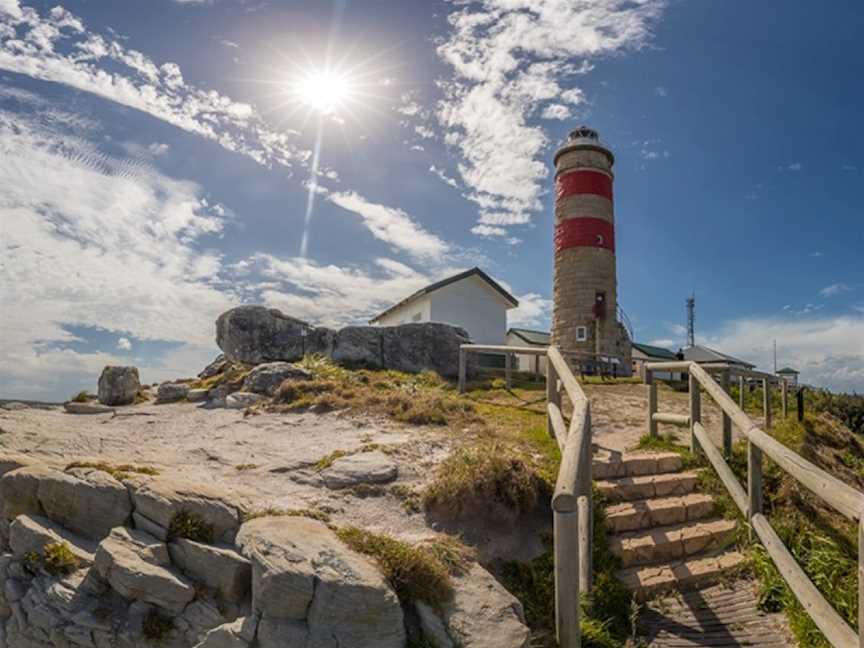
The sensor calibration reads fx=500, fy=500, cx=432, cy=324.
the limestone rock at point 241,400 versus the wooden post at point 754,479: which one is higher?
the limestone rock at point 241,400

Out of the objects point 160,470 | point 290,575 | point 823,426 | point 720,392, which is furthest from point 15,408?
point 823,426

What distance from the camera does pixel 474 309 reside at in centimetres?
2580

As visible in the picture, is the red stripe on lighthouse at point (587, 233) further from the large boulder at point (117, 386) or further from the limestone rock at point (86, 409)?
the limestone rock at point (86, 409)

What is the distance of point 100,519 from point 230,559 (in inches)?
64.4

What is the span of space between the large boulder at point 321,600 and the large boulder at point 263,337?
454 inches

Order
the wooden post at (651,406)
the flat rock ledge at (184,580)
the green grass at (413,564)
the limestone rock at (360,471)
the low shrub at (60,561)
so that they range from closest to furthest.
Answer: the flat rock ledge at (184,580), the green grass at (413,564), the low shrub at (60,561), the limestone rock at (360,471), the wooden post at (651,406)

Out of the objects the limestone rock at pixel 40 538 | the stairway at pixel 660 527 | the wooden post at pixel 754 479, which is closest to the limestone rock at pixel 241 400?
the limestone rock at pixel 40 538

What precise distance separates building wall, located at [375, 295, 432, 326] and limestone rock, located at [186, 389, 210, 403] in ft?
34.8

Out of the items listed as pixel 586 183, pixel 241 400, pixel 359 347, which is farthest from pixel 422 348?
pixel 586 183

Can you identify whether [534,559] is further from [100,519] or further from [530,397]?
[530,397]

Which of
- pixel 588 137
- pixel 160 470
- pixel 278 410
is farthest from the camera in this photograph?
pixel 588 137

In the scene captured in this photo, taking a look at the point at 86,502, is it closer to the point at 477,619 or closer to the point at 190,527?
the point at 190,527

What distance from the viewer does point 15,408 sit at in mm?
11297

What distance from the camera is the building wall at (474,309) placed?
24.6 m
